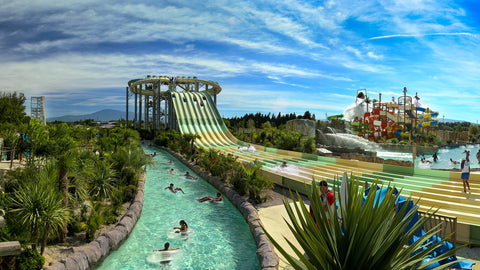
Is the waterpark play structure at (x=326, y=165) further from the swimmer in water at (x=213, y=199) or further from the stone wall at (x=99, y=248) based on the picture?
the stone wall at (x=99, y=248)

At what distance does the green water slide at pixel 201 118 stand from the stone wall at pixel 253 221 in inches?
484

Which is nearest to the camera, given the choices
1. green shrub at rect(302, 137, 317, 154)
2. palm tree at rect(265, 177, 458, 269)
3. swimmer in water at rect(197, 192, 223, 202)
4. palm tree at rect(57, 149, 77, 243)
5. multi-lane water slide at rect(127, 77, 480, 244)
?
palm tree at rect(265, 177, 458, 269)

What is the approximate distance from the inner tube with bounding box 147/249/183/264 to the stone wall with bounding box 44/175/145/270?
78 cm

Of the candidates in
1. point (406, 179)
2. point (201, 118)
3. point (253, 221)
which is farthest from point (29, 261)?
point (201, 118)

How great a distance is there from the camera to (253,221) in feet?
21.0

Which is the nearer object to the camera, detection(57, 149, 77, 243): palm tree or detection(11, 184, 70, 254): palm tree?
detection(11, 184, 70, 254): palm tree

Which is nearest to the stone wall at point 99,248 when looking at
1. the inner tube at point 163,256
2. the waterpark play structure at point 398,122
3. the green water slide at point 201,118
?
the inner tube at point 163,256

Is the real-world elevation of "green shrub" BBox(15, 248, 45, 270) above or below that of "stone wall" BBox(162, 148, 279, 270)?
above

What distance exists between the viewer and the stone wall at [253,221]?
14.7ft

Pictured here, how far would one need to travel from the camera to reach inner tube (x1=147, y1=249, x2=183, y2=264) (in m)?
5.14

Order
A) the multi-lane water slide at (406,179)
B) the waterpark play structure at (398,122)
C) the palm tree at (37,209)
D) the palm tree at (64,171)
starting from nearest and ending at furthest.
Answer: the palm tree at (37,209), the palm tree at (64,171), the multi-lane water slide at (406,179), the waterpark play structure at (398,122)

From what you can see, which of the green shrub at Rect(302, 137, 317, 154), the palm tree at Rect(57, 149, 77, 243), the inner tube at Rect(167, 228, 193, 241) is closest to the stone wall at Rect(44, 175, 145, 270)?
the palm tree at Rect(57, 149, 77, 243)

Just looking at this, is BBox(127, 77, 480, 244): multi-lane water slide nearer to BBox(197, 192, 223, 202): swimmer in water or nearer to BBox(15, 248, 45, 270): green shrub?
BBox(197, 192, 223, 202): swimmer in water

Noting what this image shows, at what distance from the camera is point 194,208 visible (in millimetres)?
8305
